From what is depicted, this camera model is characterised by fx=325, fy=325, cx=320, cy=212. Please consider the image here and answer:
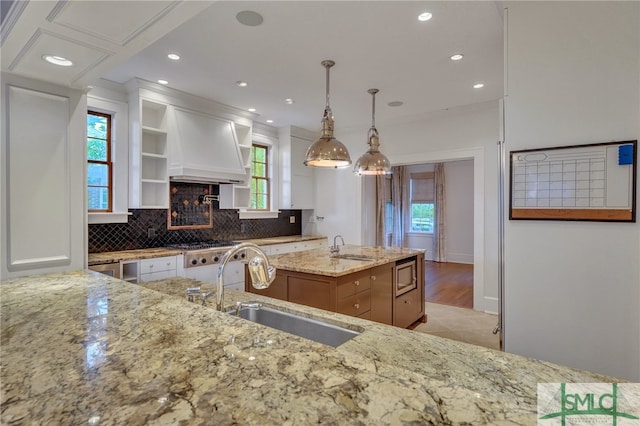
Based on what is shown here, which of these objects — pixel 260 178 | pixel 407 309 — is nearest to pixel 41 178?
pixel 407 309

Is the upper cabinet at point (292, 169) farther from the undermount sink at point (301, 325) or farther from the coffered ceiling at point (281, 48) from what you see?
the undermount sink at point (301, 325)

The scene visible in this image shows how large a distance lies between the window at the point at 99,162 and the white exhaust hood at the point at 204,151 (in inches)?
26.3

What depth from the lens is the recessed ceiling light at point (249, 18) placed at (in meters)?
2.36

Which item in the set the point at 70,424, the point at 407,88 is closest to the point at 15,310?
the point at 70,424

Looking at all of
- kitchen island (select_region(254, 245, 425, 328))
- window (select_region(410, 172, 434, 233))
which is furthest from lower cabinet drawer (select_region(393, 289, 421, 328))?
window (select_region(410, 172, 434, 233))

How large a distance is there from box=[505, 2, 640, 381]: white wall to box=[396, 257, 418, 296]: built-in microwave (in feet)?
5.13

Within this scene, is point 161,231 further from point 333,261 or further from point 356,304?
point 356,304

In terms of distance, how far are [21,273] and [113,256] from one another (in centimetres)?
131

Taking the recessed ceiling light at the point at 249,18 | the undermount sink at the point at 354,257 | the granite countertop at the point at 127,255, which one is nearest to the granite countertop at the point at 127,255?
the granite countertop at the point at 127,255

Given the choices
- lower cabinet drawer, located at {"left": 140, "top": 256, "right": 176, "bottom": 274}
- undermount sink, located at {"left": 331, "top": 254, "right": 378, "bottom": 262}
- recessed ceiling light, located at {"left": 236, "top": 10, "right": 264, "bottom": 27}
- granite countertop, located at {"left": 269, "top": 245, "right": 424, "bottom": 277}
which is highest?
recessed ceiling light, located at {"left": 236, "top": 10, "right": 264, "bottom": 27}

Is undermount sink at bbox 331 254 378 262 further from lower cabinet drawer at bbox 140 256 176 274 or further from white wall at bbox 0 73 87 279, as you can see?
white wall at bbox 0 73 87 279

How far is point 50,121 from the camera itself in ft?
6.95

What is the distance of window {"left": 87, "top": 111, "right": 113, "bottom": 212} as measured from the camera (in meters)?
3.62

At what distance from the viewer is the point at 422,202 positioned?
29.1 feet
